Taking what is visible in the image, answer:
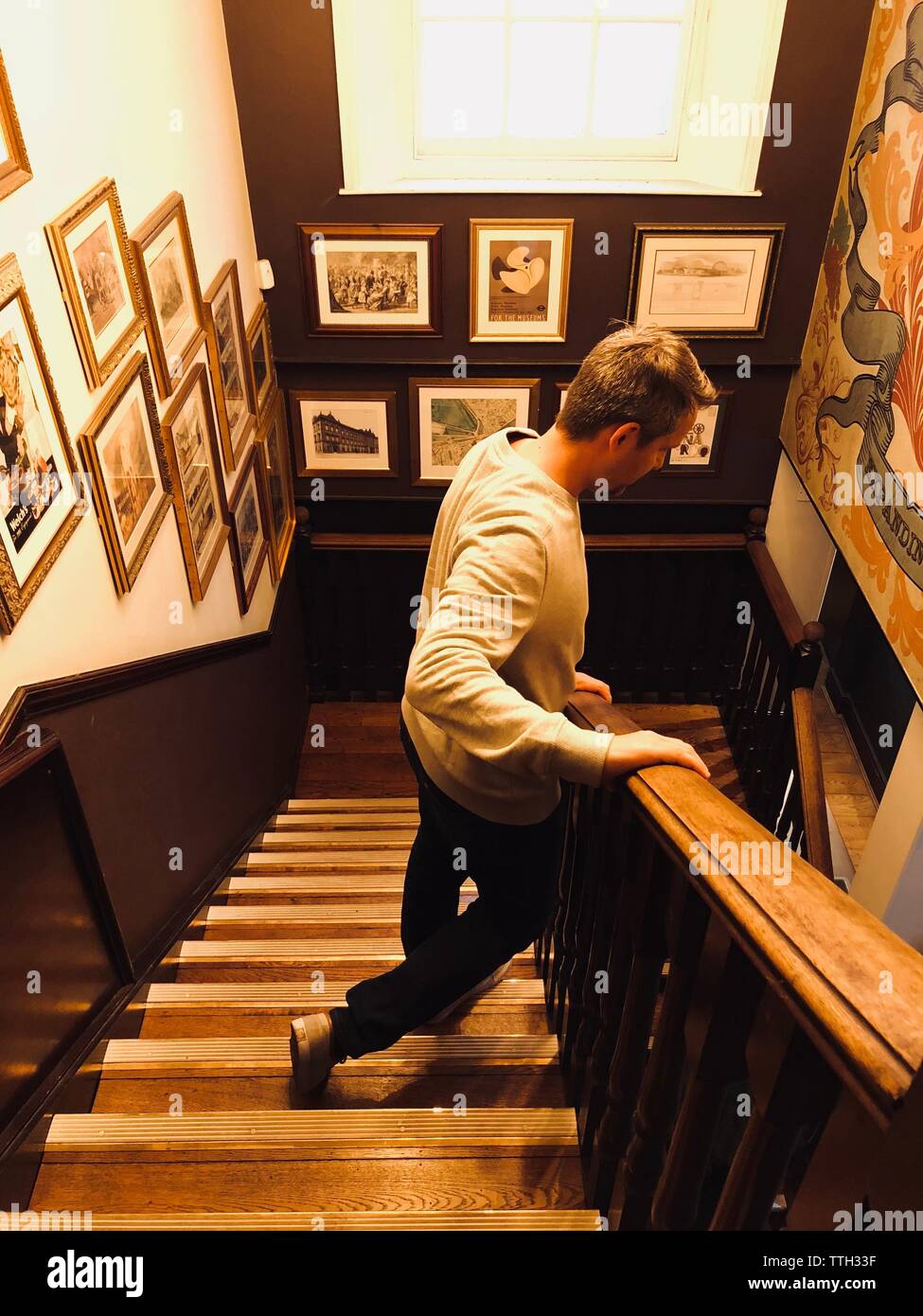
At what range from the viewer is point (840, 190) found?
395cm

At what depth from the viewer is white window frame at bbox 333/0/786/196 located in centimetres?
376

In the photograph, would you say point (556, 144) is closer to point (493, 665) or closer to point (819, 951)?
point (493, 665)

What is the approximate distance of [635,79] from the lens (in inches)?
159

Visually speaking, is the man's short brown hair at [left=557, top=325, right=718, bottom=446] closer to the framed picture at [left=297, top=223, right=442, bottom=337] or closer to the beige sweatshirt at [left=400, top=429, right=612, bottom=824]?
the beige sweatshirt at [left=400, top=429, right=612, bottom=824]

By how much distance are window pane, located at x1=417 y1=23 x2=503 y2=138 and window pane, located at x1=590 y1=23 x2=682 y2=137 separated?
467mm

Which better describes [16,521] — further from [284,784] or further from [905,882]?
[905,882]

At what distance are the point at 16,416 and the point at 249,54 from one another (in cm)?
286

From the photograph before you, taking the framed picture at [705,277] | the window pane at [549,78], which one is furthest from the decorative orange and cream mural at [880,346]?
the window pane at [549,78]

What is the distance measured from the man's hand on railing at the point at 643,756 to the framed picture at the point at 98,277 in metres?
1.62

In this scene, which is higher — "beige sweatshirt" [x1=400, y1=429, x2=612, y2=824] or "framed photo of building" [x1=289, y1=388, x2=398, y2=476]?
"beige sweatshirt" [x1=400, y1=429, x2=612, y2=824]

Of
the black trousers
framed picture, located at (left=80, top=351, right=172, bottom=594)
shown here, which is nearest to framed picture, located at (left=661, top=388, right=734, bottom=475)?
framed picture, located at (left=80, top=351, right=172, bottom=594)

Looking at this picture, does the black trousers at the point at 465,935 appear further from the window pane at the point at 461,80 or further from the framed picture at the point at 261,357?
the window pane at the point at 461,80
